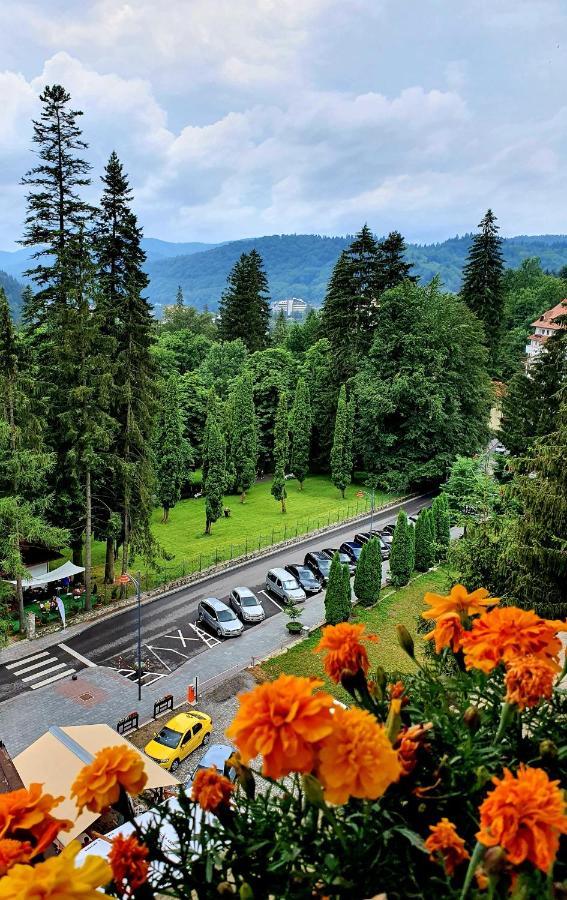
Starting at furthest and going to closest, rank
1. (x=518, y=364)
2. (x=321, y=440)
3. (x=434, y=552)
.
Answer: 1. (x=518, y=364)
2. (x=321, y=440)
3. (x=434, y=552)

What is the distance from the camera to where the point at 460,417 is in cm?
4016

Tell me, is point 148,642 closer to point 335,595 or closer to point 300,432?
point 335,595

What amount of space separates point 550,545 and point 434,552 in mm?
13822

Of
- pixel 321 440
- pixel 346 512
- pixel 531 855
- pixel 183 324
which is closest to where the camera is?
pixel 531 855

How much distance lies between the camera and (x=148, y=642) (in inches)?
829

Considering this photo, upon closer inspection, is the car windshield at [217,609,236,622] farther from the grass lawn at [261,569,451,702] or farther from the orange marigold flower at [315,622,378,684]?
the orange marigold flower at [315,622,378,684]

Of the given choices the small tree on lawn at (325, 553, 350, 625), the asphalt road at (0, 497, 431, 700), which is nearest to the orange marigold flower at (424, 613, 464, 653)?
the asphalt road at (0, 497, 431, 700)

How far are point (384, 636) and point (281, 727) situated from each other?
67.3ft

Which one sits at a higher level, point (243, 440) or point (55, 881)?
point (55, 881)

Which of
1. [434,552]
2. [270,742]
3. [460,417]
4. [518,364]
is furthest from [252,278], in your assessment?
[270,742]

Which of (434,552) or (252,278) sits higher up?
(252,278)

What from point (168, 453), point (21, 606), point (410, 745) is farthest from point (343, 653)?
point (168, 453)

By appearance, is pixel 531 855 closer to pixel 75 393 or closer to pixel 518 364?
pixel 75 393

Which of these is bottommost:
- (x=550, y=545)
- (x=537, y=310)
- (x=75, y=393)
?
(x=550, y=545)
